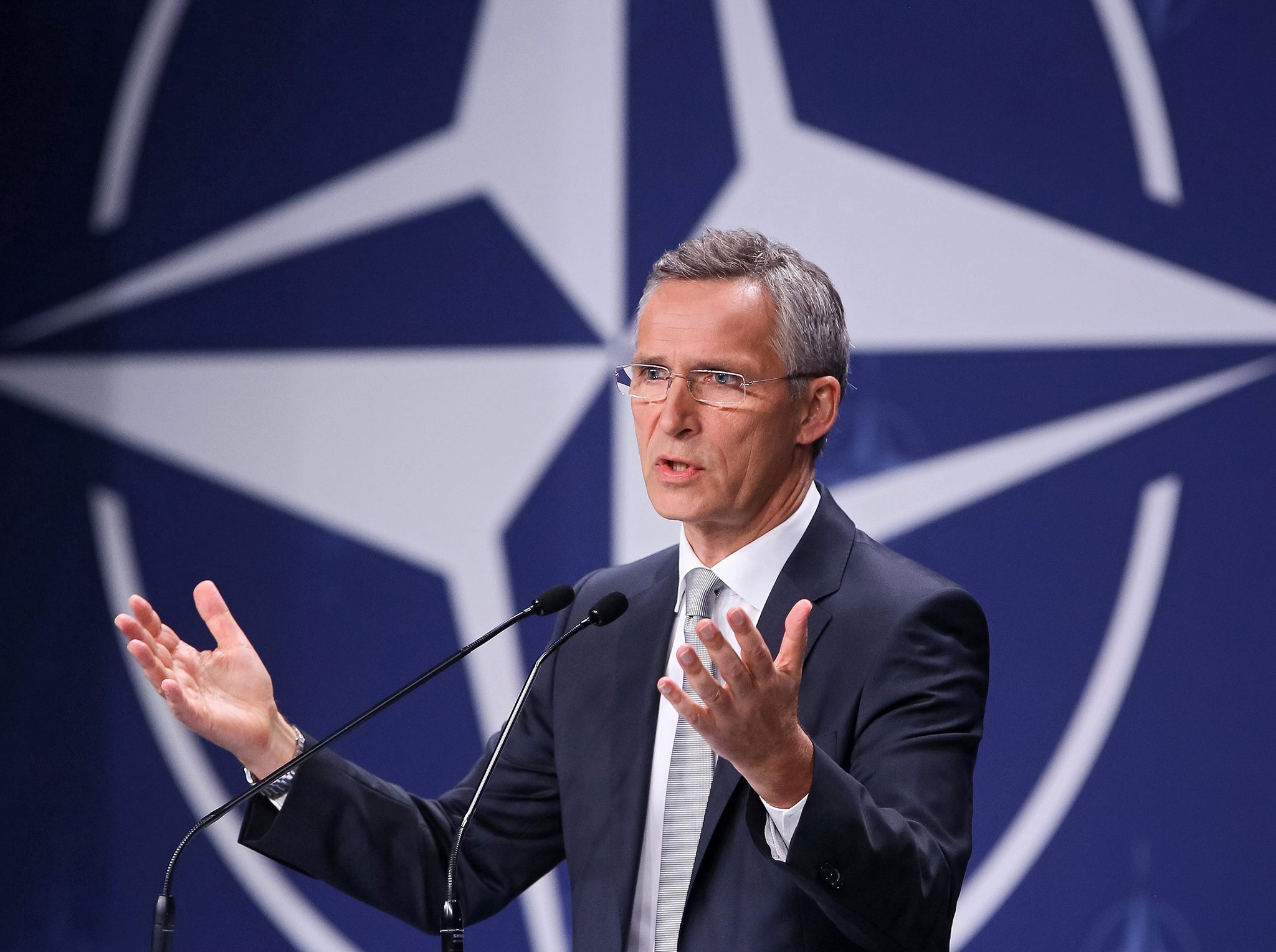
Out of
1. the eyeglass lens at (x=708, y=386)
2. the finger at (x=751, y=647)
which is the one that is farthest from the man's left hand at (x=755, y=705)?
the eyeglass lens at (x=708, y=386)

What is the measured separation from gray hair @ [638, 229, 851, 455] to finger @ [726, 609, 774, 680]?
0.71m

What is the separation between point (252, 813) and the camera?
6.17ft

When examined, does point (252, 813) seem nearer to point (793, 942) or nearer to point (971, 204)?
point (793, 942)

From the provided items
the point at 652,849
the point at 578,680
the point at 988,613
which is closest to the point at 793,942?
the point at 652,849

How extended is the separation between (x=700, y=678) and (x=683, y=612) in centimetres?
73

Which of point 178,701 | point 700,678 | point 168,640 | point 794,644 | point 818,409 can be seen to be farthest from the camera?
point 818,409

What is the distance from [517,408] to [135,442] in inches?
42.6

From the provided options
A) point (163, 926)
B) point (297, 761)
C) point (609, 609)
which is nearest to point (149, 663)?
point (297, 761)

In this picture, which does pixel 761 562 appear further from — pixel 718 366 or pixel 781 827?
pixel 781 827

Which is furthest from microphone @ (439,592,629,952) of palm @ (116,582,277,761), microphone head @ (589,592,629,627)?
palm @ (116,582,277,761)

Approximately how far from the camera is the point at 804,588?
200 centimetres

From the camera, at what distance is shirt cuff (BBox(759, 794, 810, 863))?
1.54m

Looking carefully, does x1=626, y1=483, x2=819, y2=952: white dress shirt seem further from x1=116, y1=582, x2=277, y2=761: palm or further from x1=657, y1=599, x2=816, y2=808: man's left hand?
x1=116, y1=582, x2=277, y2=761: palm

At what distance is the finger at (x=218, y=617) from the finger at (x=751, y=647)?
2.54ft
